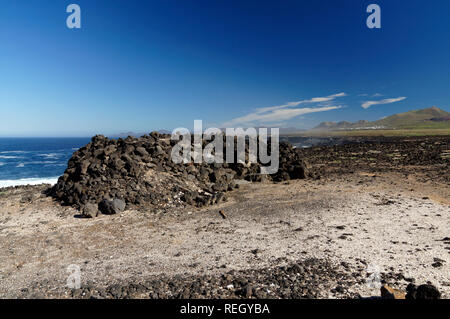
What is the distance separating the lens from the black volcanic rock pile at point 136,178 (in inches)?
490

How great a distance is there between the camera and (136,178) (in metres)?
13.5

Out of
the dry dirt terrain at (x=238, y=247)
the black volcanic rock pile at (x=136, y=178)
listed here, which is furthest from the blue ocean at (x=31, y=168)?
the dry dirt terrain at (x=238, y=247)

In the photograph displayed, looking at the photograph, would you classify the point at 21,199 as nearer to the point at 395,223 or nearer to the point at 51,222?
the point at 51,222

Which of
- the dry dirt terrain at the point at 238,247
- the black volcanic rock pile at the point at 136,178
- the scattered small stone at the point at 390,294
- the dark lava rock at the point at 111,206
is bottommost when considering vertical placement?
the dry dirt terrain at the point at 238,247

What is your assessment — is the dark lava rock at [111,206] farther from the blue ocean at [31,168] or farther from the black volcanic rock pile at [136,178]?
the blue ocean at [31,168]

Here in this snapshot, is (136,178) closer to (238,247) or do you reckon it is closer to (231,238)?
(231,238)

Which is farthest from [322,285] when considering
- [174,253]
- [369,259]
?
[174,253]

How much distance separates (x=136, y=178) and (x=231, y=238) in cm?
723

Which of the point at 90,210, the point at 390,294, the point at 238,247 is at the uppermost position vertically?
the point at 90,210

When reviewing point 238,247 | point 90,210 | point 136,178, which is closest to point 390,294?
point 238,247

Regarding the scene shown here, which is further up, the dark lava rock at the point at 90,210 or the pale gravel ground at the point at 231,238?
the dark lava rock at the point at 90,210

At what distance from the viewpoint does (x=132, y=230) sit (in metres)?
9.78

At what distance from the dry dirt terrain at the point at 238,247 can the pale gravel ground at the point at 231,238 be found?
0.04 meters
